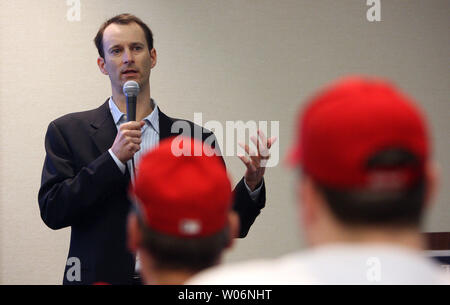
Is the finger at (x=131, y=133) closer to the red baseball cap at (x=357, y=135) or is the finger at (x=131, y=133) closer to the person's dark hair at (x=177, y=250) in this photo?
the person's dark hair at (x=177, y=250)

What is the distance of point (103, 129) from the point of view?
225cm

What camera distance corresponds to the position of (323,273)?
740mm

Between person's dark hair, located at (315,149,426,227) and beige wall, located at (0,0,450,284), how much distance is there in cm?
286

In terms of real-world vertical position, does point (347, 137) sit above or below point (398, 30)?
below

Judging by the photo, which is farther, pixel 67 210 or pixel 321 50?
pixel 321 50

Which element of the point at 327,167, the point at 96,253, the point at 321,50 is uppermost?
the point at 321,50

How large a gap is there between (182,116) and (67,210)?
1.62 metres

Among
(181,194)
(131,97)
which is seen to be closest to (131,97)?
(131,97)

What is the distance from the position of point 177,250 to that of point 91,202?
45.8 inches

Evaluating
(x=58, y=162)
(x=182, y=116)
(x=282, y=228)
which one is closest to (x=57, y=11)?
(x=182, y=116)

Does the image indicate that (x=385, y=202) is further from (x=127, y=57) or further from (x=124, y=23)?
(x=124, y=23)

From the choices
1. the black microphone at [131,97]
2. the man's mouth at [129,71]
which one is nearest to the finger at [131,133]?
the black microphone at [131,97]
